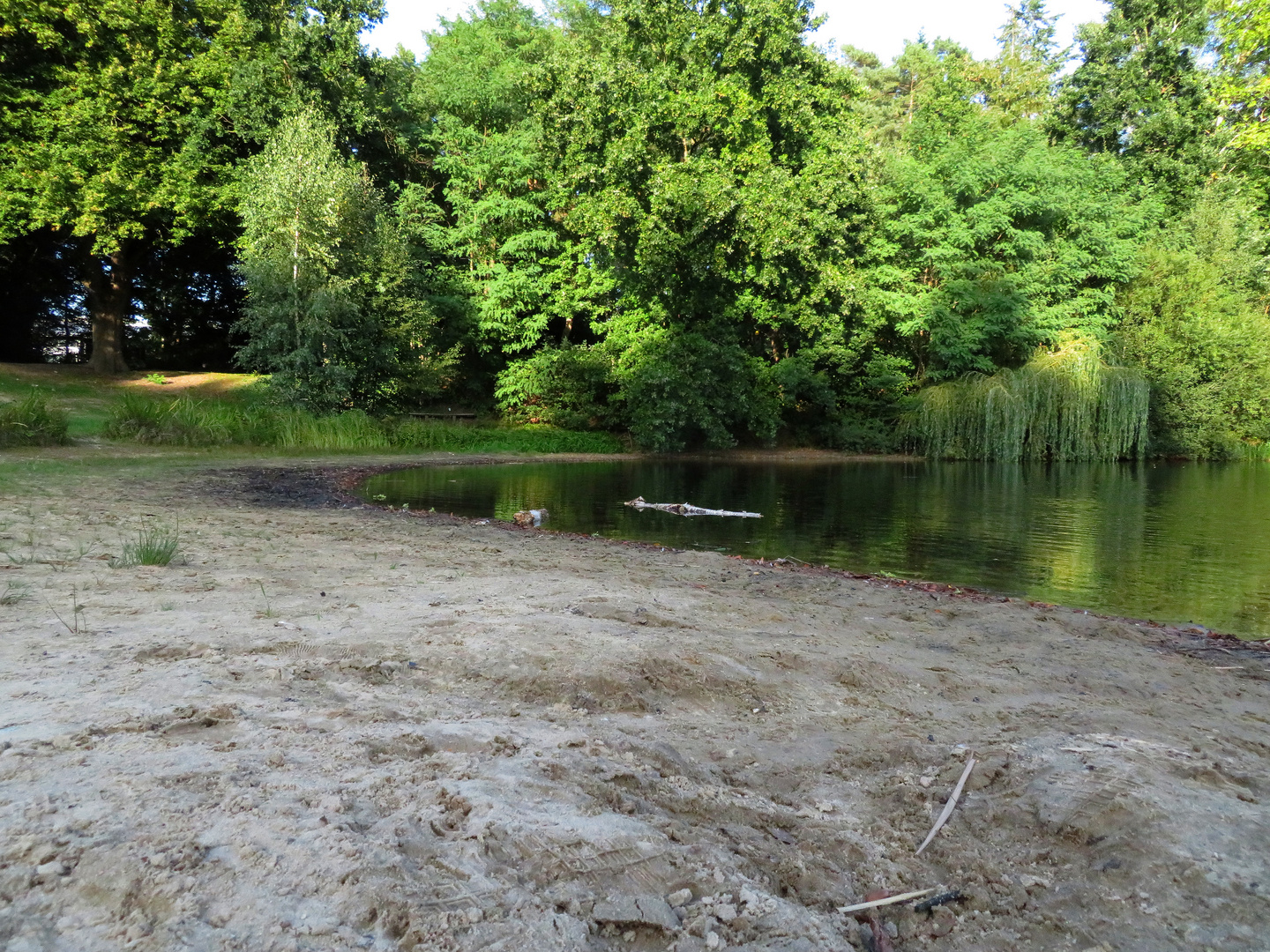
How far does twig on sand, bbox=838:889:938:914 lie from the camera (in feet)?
6.87

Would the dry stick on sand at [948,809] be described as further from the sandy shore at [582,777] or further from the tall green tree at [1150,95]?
the tall green tree at [1150,95]

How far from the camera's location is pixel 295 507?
417 inches

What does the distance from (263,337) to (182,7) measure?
15070 millimetres

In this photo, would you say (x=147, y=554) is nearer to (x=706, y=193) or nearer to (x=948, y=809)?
(x=948, y=809)

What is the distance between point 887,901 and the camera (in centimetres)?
212

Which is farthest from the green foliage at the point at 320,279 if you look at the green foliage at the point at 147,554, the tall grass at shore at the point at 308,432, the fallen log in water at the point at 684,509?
the green foliage at the point at 147,554

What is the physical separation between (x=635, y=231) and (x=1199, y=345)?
21.5 m

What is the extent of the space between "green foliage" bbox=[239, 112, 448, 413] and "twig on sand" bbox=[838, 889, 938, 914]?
21.4m

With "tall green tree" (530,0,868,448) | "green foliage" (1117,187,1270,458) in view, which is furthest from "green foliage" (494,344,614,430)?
"green foliage" (1117,187,1270,458)

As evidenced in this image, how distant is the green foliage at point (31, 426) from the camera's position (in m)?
14.9

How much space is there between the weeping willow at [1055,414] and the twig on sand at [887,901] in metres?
26.5

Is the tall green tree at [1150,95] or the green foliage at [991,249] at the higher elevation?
the tall green tree at [1150,95]

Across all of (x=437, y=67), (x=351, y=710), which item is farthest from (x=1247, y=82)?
(x=351, y=710)

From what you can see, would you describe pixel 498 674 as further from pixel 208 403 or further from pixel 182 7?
pixel 182 7
